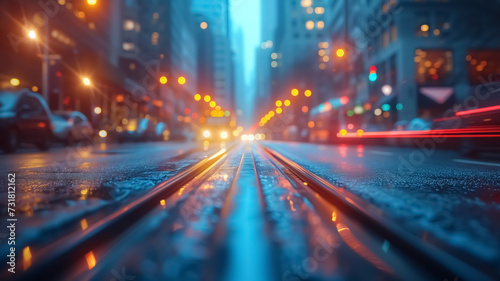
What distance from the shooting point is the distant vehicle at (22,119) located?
11109 millimetres

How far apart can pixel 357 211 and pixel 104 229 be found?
2.21 metres

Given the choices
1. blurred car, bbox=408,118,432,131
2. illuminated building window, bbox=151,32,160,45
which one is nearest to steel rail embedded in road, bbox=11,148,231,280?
blurred car, bbox=408,118,432,131

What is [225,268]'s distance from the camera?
6.77 feet

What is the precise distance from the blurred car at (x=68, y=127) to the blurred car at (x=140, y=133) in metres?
9.05

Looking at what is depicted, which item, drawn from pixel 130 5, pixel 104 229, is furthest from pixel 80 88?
pixel 104 229

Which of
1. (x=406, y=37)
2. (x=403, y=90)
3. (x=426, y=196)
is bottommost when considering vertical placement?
(x=426, y=196)

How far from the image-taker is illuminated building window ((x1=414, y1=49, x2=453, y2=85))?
34312 mm

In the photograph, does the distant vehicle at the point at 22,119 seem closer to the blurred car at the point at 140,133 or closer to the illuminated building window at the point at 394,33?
the blurred car at the point at 140,133

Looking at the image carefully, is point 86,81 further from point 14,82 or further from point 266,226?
point 266,226

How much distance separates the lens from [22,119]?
11.7 m

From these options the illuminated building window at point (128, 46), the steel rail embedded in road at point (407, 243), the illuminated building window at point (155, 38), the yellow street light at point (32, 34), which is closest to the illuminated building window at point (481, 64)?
the steel rail embedded in road at point (407, 243)

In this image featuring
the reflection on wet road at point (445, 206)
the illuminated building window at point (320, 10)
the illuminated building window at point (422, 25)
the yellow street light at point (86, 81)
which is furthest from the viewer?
the illuminated building window at point (320, 10)

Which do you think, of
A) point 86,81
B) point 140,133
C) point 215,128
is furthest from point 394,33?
point 86,81

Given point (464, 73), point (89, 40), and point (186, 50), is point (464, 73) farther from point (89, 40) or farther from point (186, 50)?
point (186, 50)
